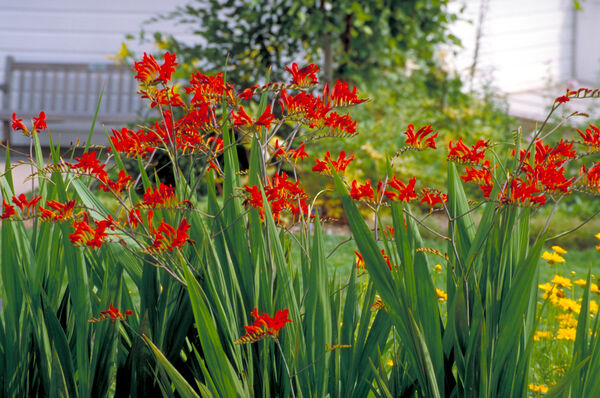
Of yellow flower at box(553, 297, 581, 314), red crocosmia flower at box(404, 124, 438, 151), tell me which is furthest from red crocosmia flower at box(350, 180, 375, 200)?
yellow flower at box(553, 297, 581, 314)

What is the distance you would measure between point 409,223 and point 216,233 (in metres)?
0.29

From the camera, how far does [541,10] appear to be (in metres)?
10.3

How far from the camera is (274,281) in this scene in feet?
3.36

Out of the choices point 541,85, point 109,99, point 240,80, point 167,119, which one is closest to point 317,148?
point 240,80

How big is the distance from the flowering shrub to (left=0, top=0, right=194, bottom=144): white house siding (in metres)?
6.74

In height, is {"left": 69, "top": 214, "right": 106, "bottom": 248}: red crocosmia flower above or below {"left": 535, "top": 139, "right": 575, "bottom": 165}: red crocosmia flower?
below

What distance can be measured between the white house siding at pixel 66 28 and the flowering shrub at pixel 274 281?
22.1 feet

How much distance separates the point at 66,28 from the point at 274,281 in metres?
7.31

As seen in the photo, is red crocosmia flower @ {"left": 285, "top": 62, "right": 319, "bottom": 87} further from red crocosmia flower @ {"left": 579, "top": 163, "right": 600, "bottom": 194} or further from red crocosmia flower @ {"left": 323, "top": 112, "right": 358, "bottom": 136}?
red crocosmia flower @ {"left": 579, "top": 163, "right": 600, "bottom": 194}

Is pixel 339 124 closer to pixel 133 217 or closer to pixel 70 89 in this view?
pixel 133 217

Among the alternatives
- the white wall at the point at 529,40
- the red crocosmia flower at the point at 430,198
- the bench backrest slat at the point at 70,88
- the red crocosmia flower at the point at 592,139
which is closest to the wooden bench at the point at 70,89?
the bench backrest slat at the point at 70,88

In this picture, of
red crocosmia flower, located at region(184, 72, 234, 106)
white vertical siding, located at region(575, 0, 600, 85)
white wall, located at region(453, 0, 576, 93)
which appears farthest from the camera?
white wall, located at region(453, 0, 576, 93)

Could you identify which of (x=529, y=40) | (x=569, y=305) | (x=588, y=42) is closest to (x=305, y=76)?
(x=569, y=305)

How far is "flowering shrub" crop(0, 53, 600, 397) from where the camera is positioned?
0.85 m
